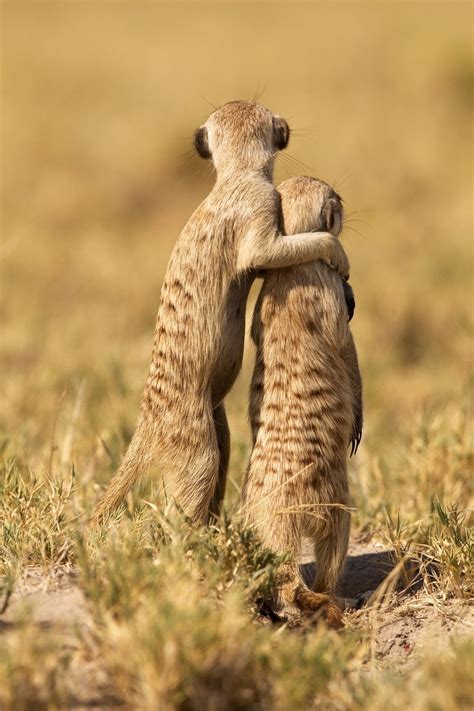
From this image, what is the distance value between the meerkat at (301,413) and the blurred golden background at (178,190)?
78 cm

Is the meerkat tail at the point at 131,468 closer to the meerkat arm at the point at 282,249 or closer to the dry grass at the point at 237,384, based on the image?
the dry grass at the point at 237,384

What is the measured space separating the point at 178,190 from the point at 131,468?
29.4 ft

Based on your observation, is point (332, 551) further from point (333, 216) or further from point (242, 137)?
point (242, 137)

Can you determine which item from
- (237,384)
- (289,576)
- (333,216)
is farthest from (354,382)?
(237,384)

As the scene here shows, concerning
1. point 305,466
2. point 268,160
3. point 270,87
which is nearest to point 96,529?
point 305,466

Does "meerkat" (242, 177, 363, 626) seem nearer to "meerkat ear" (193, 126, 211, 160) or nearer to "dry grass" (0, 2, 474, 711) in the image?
"dry grass" (0, 2, 474, 711)

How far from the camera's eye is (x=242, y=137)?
3.48 metres

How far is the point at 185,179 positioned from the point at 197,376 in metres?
9.21

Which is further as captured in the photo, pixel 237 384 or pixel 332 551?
pixel 237 384

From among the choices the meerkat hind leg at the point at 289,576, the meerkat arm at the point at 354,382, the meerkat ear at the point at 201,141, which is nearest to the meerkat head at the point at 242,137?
the meerkat ear at the point at 201,141

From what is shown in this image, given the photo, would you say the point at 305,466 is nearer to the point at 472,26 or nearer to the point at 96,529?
the point at 96,529

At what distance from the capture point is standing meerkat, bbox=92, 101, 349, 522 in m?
3.24

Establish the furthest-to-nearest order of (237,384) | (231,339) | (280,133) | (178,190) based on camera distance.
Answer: (178,190)
(237,384)
(280,133)
(231,339)

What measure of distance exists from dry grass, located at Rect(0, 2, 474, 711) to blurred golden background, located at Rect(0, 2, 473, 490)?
3 centimetres
